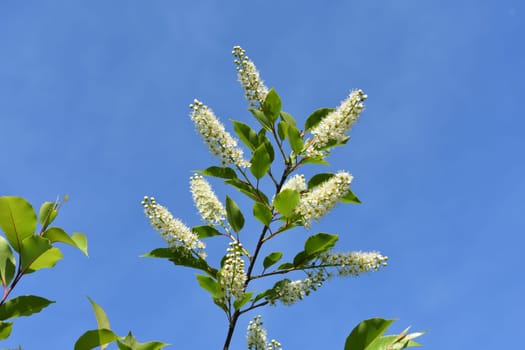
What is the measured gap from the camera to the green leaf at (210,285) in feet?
8.62

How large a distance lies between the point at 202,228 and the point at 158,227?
299mm

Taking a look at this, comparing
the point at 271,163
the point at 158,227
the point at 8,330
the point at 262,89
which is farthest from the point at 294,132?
the point at 8,330

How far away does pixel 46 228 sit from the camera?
1987mm

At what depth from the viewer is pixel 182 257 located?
9.70ft

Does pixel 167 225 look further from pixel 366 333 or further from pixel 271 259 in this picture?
pixel 366 333

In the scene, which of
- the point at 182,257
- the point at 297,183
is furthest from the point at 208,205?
the point at 297,183

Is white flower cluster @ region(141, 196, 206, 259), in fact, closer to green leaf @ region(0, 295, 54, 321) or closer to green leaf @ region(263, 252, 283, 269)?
green leaf @ region(263, 252, 283, 269)

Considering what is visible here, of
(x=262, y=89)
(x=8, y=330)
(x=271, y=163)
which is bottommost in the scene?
(x=8, y=330)

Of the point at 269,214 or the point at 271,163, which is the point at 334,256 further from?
the point at 271,163

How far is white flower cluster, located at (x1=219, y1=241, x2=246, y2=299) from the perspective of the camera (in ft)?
8.52

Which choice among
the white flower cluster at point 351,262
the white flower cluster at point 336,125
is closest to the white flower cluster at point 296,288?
the white flower cluster at point 351,262

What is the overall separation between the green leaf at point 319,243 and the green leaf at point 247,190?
1.46ft

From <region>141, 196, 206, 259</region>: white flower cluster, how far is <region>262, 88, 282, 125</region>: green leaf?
95cm

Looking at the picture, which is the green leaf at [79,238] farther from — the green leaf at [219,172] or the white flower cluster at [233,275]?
the green leaf at [219,172]
